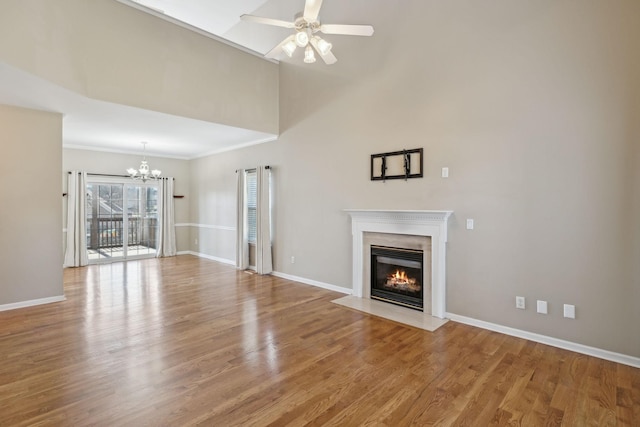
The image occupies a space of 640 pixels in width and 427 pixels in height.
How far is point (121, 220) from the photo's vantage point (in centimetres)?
818

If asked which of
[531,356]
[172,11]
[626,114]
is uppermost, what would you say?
[172,11]

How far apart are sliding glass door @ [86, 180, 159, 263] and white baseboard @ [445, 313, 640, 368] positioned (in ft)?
25.8

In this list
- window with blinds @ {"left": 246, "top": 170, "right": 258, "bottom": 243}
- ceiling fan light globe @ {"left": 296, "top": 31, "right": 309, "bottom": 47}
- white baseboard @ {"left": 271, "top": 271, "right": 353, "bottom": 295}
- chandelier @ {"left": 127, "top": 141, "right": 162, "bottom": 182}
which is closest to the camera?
ceiling fan light globe @ {"left": 296, "top": 31, "right": 309, "bottom": 47}

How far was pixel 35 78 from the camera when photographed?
342 cm

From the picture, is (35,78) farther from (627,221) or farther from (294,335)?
(627,221)

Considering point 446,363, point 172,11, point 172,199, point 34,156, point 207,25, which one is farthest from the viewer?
point 172,199

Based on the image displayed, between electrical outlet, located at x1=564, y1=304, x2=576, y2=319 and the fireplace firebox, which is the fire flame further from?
electrical outlet, located at x1=564, y1=304, x2=576, y2=319

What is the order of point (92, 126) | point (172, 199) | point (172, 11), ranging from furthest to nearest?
point (172, 199), point (172, 11), point (92, 126)

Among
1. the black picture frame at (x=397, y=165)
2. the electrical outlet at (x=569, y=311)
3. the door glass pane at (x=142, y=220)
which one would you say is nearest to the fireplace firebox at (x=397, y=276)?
the black picture frame at (x=397, y=165)

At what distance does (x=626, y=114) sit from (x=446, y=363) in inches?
110

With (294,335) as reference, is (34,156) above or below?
above

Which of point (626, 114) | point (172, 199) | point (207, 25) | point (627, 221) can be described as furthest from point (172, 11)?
point (627, 221)

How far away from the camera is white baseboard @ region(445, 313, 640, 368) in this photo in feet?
9.55

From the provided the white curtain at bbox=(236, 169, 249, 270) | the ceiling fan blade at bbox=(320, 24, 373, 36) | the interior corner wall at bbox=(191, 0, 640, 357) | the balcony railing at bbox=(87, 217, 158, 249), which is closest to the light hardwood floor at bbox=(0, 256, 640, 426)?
the interior corner wall at bbox=(191, 0, 640, 357)
